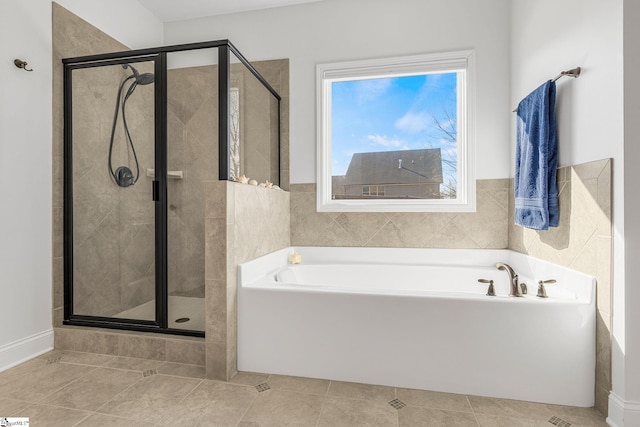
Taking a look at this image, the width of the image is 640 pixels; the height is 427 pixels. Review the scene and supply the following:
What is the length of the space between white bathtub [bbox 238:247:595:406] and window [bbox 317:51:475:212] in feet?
3.30

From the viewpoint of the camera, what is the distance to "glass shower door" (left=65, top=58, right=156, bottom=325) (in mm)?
2279

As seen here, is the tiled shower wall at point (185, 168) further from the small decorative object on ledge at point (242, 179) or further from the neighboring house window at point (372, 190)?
the neighboring house window at point (372, 190)

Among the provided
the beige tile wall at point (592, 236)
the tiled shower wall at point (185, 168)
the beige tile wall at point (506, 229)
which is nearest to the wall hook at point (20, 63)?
the tiled shower wall at point (185, 168)

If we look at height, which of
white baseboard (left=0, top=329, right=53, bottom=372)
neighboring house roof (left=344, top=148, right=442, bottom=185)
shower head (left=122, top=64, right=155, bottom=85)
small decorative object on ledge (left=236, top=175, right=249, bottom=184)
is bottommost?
white baseboard (left=0, top=329, right=53, bottom=372)

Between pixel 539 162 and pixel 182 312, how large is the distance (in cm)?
243

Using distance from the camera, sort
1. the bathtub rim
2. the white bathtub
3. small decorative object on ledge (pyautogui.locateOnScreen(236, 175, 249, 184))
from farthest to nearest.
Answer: small decorative object on ledge (pyautogui.locateOnScreen(236, 175, 249, 184)), the bathtub rim, the white bathtub

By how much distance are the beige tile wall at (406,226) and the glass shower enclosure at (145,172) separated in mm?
747

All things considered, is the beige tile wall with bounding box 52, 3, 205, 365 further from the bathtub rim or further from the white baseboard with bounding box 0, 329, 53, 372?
the bathtub rim

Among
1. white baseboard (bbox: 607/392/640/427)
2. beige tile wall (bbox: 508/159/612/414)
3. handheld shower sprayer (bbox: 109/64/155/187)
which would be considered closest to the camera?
white baseboard (bbox: 607/392/640/427)

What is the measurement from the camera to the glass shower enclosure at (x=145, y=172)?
219 cm

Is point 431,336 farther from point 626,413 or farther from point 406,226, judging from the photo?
point 406,226

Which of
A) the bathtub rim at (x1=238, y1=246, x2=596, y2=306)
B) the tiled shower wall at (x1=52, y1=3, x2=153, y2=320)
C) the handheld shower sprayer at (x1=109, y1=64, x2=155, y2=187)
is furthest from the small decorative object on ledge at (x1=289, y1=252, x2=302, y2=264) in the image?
the handheld shower sprayer at (x1=109, y1=64, x2=155, y2=187)

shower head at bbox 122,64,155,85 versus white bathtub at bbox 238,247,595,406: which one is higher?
shower head at bbox 122,64,155,85

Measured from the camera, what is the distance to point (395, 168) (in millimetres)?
2936
